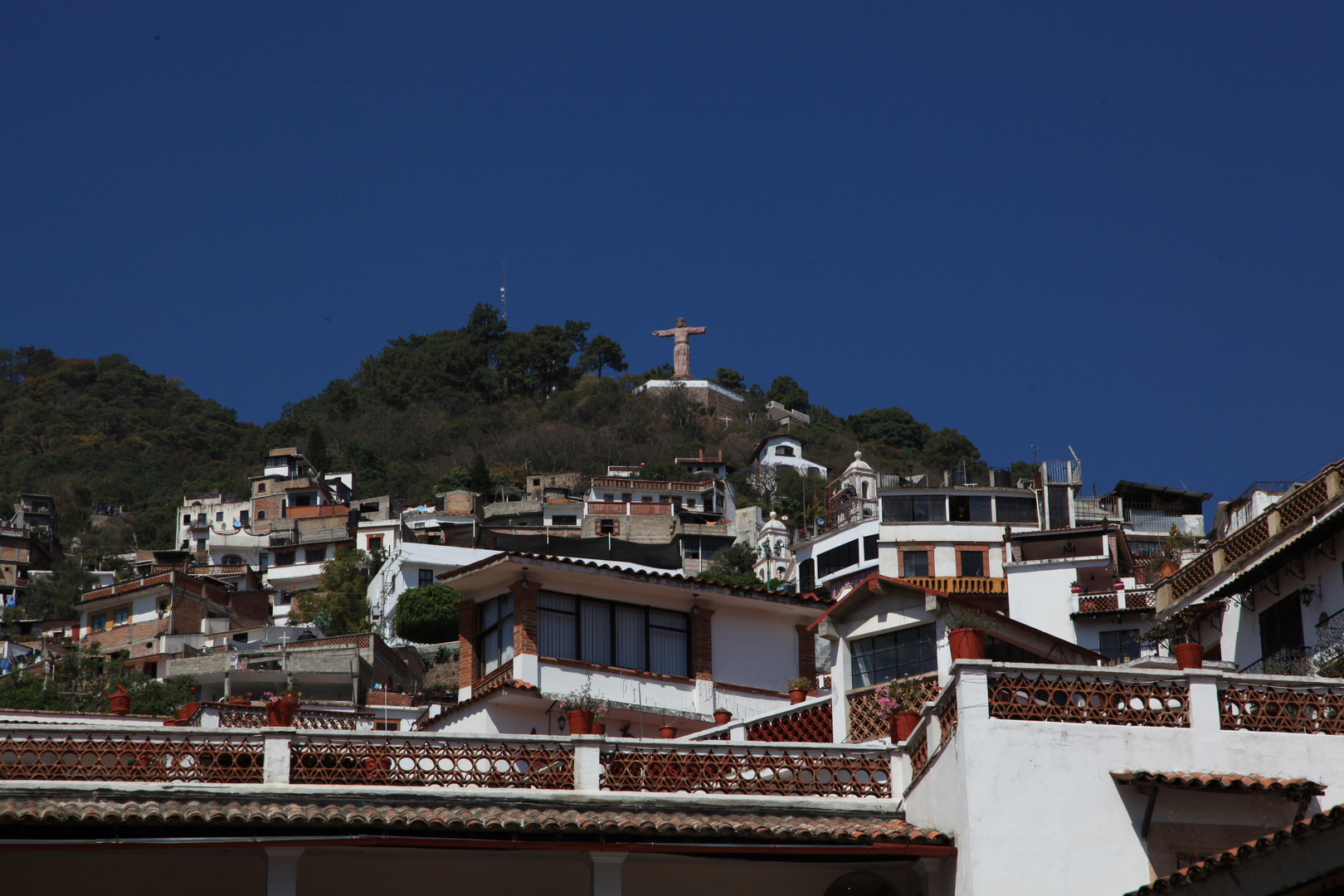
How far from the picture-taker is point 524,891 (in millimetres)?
16766

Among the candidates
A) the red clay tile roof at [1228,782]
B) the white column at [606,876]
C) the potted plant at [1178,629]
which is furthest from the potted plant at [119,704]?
the potted plant at [1178,629]

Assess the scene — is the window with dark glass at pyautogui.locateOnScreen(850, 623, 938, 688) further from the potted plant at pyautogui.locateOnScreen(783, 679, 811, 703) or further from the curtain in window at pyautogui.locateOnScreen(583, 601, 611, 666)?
the curtain in window at pyautogui.locateOnScreen(583, 601, 611, 666)

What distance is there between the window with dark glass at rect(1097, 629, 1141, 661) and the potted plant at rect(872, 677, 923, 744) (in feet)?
73.4

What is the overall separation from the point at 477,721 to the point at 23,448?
123058 millimetres

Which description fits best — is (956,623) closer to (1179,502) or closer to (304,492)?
(1179,502)

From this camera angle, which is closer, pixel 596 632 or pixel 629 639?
pixel 596 632

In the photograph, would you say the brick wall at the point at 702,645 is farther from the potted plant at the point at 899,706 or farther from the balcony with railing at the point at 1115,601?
the balcony with railing at the point at 1115,601

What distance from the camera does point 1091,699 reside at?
15789 mm

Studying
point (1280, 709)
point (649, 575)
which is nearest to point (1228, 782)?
point (1280, 709)

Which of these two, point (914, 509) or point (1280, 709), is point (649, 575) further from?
point (914, 509)

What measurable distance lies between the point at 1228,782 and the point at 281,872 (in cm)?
926

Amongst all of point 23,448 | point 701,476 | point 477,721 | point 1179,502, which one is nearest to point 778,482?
point 701,476

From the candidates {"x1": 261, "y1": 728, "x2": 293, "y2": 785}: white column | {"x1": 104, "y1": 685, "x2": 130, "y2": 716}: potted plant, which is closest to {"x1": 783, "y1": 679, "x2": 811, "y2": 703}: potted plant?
{"x1": 104, "y1": 685, "x2": 130, "y2": 716}: potted plant

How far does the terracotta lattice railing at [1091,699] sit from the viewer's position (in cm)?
1555
